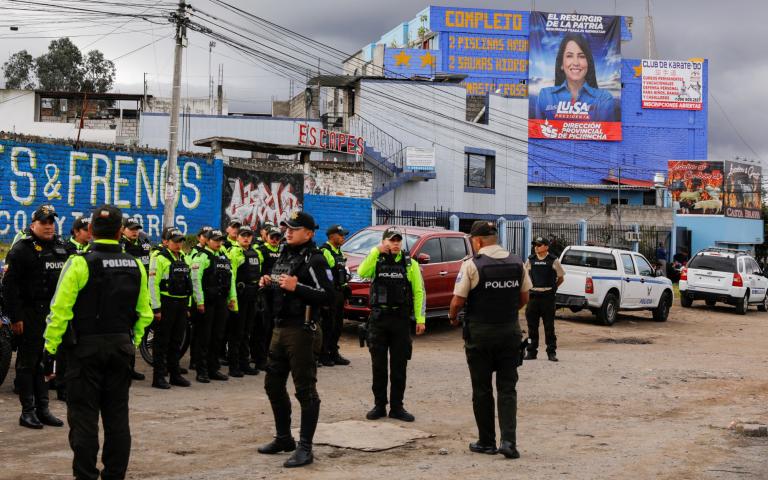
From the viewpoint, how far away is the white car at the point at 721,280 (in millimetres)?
26500

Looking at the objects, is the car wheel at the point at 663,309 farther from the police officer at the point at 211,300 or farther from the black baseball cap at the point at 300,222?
the black baseball cap at the point at 300,222

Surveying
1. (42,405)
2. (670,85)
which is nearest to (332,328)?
(42,405)

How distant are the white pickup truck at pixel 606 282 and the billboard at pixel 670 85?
4729 centimetres

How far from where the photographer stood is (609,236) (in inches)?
1496

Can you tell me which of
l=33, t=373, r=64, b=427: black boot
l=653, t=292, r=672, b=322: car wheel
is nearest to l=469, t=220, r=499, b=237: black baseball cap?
l=33, t=373, r=64, b=427: black boot

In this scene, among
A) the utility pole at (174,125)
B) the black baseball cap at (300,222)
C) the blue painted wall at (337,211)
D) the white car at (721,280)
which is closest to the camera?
the black baseball cap at (300,222)

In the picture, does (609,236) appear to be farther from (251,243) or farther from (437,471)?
(437,471)

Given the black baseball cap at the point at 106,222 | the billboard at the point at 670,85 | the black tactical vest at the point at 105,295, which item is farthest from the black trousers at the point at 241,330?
the billboard at the point at 670,85

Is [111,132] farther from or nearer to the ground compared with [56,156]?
farther from the ground

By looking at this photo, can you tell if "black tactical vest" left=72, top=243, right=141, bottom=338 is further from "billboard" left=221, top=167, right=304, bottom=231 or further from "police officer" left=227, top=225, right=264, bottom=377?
"billboard" left=221, top=167, right=304, bottom=231

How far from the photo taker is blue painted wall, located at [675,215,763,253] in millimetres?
50000

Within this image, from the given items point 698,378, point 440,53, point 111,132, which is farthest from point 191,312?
point 440,53

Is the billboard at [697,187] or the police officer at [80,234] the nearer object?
the police officer at [80,234]

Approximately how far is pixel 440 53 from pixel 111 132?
2724 cm
